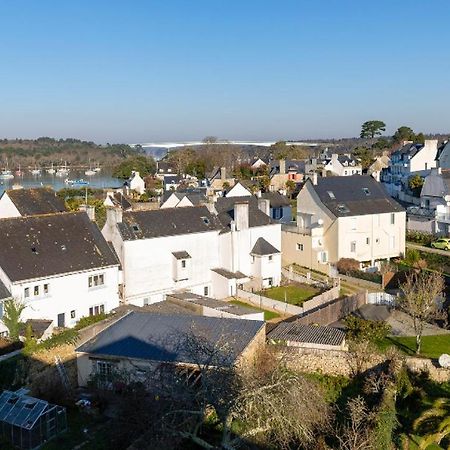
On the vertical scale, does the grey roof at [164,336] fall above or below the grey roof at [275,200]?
below

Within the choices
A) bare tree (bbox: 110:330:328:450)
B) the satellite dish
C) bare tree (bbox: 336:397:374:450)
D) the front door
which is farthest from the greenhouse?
the satellite dish

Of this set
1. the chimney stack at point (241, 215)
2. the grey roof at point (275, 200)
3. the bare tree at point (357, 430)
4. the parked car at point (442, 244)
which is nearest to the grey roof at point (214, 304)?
the chimney stack at point (241, 215)

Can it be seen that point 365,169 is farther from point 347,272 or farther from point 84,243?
point 84,243

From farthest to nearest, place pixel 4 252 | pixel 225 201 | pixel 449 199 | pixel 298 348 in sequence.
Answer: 1. pixel 449 199
2. pixel 225 201
3. pixel 4 252
4. pixel 298 348

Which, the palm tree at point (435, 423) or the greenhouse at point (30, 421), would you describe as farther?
the greenhouse at point (30, 421)

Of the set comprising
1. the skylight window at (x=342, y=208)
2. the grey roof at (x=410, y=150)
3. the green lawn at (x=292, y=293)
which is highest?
the grey roof at (x=410, y=150)

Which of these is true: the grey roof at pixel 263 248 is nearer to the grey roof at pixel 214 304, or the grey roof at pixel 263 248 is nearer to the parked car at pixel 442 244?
the grey roof at pixel 214 304

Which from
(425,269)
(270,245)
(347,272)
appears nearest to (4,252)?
(270,245)
